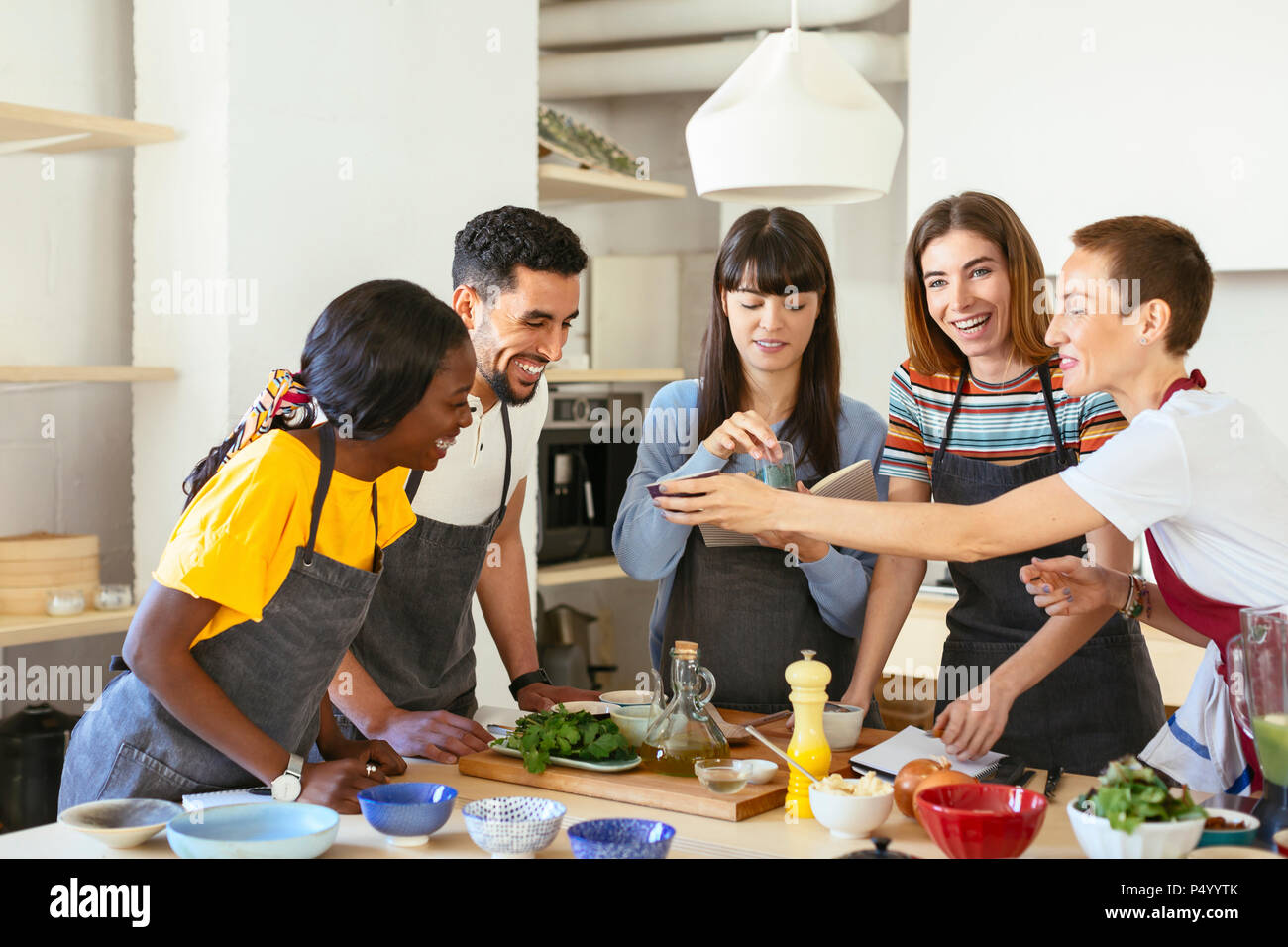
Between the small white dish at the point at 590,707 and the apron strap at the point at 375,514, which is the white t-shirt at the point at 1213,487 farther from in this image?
the apron strap at the point at 375,514

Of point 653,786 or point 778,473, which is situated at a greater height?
point 778,473

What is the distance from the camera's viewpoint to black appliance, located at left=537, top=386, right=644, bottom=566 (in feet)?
12.3

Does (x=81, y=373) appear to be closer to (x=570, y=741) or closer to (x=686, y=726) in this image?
(x=570, y=741)

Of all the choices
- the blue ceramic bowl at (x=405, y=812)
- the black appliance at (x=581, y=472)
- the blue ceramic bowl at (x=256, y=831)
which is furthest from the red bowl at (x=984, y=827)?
the black appliance at (x=581, y=472)

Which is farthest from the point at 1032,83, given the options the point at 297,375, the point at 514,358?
the point at 297,375

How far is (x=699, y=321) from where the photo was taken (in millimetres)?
4520

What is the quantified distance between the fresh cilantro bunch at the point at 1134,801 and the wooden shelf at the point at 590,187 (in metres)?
2.74

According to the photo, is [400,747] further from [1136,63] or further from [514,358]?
[1136,63]

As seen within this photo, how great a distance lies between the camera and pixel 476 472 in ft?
7.21

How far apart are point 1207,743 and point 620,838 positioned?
887mm

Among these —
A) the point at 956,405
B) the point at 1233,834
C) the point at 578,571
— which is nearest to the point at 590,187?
the point at 578,571

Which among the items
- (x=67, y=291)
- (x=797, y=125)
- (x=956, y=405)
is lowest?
(x=956, y=405)
